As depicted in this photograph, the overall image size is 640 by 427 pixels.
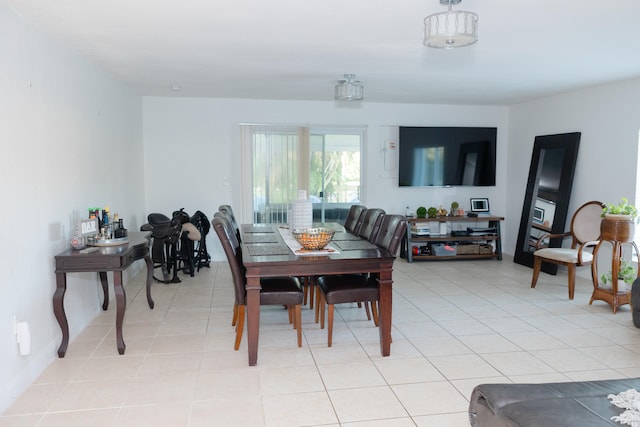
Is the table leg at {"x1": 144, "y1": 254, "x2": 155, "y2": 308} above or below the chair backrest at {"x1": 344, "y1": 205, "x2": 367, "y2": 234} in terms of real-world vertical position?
below

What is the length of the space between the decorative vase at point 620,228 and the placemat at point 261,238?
3.03m

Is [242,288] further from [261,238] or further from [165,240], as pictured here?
[165,240]

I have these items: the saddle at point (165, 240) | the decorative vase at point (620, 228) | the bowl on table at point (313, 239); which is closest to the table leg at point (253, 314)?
the bowl on table at point (313, 239)

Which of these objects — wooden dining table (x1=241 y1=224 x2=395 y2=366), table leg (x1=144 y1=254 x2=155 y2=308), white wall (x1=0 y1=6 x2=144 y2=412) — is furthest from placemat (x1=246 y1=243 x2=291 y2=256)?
white wall (x1=0 y1=6 x2=144 y2=412)

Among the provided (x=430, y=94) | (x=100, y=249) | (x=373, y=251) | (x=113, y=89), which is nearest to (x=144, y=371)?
(x=100, y=249)

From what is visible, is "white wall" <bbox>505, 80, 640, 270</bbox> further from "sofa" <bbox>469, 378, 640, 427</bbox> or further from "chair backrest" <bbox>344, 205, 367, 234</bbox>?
"sofa" <bbox>469, 378, 640, 427</bbox>

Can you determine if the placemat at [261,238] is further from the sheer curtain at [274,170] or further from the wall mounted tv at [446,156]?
the wall mounted tv at [446,156]

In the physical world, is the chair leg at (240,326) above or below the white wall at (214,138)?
→ below

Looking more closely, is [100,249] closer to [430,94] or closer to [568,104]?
[430,94]

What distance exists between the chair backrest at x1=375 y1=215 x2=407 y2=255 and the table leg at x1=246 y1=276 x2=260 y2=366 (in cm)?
99

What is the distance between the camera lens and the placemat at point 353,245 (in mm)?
3577

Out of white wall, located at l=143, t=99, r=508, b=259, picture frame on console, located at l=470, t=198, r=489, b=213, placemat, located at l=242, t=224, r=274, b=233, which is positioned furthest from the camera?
picture frame on console, located at l=470, t=198, r=489, b=213

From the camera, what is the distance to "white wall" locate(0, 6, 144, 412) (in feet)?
8.71

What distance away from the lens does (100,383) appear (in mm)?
2844
